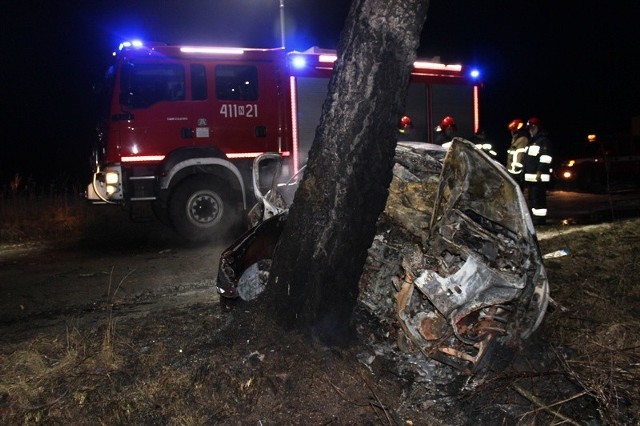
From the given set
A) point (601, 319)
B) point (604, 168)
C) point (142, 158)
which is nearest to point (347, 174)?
point (601, 319)

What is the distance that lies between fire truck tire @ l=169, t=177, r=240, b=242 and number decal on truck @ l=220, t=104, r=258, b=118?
104cm

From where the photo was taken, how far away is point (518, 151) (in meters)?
8.34

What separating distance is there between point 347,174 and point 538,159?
602cm

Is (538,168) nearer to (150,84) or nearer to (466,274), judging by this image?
(466,274)

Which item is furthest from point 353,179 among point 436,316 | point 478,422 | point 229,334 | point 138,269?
point 138,269

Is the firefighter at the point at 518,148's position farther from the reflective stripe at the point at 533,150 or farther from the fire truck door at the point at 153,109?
the fire truck door at the point at 153,109

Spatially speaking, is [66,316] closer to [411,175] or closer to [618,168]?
[411,175]

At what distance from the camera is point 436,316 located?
304cm

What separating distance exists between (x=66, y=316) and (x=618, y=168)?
13172mm

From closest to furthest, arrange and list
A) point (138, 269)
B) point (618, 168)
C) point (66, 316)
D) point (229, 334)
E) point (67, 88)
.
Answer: point (229, 334), point (66, 316), point (138, 269), point (618, 168), point (67, 88)

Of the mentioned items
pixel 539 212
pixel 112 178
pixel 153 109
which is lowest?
pixel 539 212

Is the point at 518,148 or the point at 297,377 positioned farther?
the point at 518,148

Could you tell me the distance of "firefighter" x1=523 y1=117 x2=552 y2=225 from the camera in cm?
783

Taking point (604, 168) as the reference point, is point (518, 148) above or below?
above
